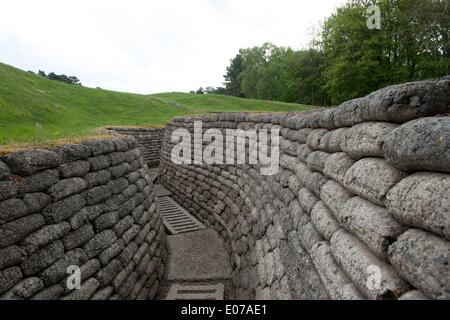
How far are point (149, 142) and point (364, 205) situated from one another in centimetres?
2076

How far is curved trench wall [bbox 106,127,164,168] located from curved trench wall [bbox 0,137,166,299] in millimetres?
13671

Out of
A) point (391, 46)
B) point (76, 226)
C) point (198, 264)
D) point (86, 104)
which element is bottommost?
point (198, 264)

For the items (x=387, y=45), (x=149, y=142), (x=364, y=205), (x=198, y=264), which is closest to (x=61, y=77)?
(x=149, y=142)

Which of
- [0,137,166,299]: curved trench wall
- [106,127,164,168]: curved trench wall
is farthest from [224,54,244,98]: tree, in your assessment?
[0,137,166,299]: curved trench wall

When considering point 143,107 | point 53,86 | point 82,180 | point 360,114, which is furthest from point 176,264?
point 53,86

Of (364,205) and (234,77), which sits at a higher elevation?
(234,77)

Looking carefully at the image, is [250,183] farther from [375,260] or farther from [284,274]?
[375,260]

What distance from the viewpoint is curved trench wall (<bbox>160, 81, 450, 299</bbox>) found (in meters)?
1.90

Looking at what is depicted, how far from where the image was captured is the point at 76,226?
509 cm

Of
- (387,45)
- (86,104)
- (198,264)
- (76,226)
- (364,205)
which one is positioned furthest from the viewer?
(86,104)

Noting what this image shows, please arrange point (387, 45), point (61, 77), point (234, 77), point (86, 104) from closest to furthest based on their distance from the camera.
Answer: point (387, 45) < point (86, 104) < point (61, 77) < point (234, 77)

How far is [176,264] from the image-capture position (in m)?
8.75

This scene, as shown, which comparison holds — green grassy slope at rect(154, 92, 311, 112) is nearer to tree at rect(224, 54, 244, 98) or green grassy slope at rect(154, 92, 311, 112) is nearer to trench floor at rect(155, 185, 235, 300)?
tree at rect(224, 54, 244, 98)

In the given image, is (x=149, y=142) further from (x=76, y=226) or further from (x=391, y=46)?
(x=391, y=46)
